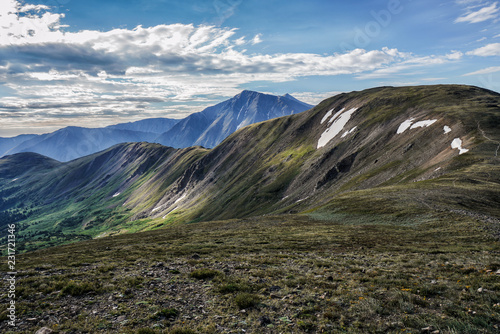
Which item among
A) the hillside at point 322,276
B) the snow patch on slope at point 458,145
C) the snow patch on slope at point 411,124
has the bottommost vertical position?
the hillside at point 322,276

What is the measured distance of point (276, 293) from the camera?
45.5 feet

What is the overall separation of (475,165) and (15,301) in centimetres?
7407

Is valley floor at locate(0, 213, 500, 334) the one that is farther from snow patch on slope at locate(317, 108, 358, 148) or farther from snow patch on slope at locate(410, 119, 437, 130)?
snow patch on slope at locate(317, 108, 358, 148)

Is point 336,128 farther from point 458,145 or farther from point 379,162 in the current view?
point 458,145

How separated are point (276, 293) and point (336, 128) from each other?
143 m

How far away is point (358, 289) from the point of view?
13586 mm

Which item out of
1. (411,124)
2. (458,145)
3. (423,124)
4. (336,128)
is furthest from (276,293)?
(336,128)

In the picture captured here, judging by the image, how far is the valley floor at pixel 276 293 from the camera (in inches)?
409

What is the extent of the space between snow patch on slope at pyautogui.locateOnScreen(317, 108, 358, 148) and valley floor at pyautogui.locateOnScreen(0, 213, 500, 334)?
402 ft

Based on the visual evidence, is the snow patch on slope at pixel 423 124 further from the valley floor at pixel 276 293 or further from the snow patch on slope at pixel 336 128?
the valley floor at pixel 276 293

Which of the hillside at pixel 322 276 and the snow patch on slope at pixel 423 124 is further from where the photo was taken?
the snow patch on slope at pixel 423 124

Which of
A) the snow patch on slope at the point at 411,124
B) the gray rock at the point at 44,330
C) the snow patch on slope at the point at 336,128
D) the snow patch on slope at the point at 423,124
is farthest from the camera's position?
the snow patch on slope at the point at 336,128

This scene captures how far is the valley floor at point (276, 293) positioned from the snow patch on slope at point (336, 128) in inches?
4828

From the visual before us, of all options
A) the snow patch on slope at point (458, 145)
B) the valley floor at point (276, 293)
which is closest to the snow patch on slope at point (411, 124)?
the snow patch on slope at point (458, 145)
